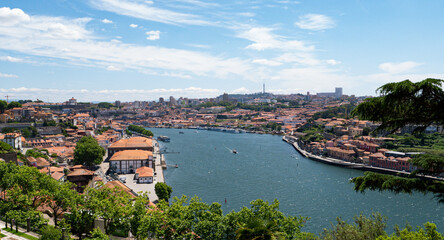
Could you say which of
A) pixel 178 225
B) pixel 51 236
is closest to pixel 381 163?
pixel 178 225

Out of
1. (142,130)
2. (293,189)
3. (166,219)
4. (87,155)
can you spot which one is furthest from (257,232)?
(142,130)

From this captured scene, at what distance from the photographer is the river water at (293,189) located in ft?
43.9

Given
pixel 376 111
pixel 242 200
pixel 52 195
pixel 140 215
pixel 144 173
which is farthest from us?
pixel 144 173

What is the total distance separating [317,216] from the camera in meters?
13.0

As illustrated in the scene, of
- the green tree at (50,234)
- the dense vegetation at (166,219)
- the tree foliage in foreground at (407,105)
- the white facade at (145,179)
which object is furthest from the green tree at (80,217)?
the white facade at (145,179)

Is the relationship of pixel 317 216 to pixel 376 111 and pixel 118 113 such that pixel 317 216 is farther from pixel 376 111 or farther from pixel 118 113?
pixel 118 113

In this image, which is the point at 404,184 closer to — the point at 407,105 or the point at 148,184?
the point at 407,105

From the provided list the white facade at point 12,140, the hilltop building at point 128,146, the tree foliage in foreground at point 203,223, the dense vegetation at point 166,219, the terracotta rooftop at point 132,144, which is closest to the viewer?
the dense vegetation at point 166,219

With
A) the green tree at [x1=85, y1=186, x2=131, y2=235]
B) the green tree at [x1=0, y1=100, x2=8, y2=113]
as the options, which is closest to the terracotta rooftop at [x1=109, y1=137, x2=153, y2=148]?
the green tree at [x1=85, y1=186, x2=131, y2=235]

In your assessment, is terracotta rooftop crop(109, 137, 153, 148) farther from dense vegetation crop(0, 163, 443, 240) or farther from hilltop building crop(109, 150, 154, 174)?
dense vegetation crop(0, 163, 443, 240)

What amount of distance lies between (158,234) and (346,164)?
2110 centimetres

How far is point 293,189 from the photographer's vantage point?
56.0 feet

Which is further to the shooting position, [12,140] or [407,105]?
[12,140]

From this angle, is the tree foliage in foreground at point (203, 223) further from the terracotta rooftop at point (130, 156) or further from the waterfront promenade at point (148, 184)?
the terracotta rooftop at point (130, 156)
